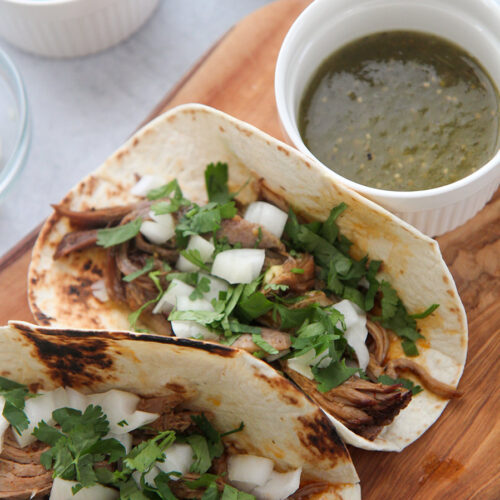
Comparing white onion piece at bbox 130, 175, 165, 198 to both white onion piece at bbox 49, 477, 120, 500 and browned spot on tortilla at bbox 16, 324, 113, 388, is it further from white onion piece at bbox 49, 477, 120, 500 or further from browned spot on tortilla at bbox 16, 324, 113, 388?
white onion piece at bbox 49, 477, 120, 500

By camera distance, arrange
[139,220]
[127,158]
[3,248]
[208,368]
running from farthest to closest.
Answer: [3,248]
[127,158]
[139,220]
[208,368]

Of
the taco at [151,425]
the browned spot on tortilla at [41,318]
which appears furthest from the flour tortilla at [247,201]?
the taco at [151,425]

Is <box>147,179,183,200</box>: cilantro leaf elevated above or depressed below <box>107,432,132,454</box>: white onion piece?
above

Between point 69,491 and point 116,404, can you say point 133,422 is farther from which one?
point 69,491

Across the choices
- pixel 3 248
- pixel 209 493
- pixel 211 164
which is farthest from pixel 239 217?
pixel 3 248

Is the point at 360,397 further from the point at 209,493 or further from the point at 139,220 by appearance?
the point at 139,220

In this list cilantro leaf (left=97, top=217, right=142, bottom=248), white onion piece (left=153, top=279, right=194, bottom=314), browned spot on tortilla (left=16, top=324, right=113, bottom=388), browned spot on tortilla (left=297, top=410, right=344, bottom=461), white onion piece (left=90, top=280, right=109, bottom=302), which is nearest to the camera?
browned spot on tortilla (left=297, top=410, right=344, bottom=461)

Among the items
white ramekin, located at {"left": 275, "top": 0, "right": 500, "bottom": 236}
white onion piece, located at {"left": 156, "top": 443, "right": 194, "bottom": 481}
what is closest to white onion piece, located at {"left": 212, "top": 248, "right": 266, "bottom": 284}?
white ramekin, located at {"left": 275, "top": 0, "right": 500, "bottom": 236}
